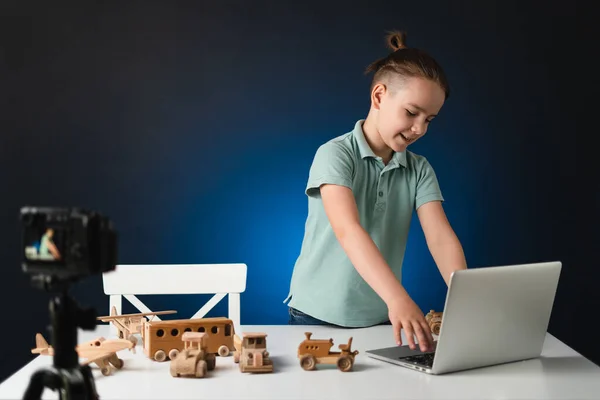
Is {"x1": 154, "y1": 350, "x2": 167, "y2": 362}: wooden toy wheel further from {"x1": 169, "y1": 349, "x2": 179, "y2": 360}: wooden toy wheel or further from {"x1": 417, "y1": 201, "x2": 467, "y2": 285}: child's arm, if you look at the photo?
{"x1": 417, "y1": 201, "x2": 467, "y2": 285}: child's arm

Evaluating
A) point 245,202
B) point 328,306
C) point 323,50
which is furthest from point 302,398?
point 323,50

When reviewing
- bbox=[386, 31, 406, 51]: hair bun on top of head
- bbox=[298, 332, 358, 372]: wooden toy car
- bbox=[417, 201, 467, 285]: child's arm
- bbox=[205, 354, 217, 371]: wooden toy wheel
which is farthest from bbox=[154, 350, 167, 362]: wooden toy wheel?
bbox=[386, 31, 406, 51]: hair bun on top of head

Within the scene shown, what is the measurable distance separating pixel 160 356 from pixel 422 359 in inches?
18.3

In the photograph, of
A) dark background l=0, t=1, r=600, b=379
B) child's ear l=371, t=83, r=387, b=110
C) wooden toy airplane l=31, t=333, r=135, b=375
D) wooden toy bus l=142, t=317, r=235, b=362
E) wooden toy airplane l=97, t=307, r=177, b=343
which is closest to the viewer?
wooden toy airplane l=31, t=333, r=135, b=375

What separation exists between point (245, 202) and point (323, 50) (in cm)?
58

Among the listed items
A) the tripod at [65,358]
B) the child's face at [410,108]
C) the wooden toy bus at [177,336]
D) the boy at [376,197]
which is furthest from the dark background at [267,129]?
the tripod at [65,358]

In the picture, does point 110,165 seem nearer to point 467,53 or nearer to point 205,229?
point 205,229

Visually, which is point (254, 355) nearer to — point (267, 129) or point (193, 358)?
point (193, 358)

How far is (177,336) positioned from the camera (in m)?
1.30

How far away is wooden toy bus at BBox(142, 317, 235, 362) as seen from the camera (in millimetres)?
1285

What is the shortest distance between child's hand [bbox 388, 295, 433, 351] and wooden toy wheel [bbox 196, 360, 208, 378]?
1.09ft

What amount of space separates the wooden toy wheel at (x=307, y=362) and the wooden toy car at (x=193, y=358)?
15cm

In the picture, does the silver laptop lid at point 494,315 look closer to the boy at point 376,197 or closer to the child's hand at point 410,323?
the child's hand at point 410,323

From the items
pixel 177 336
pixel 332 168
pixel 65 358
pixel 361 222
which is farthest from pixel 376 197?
pixel 65 358
